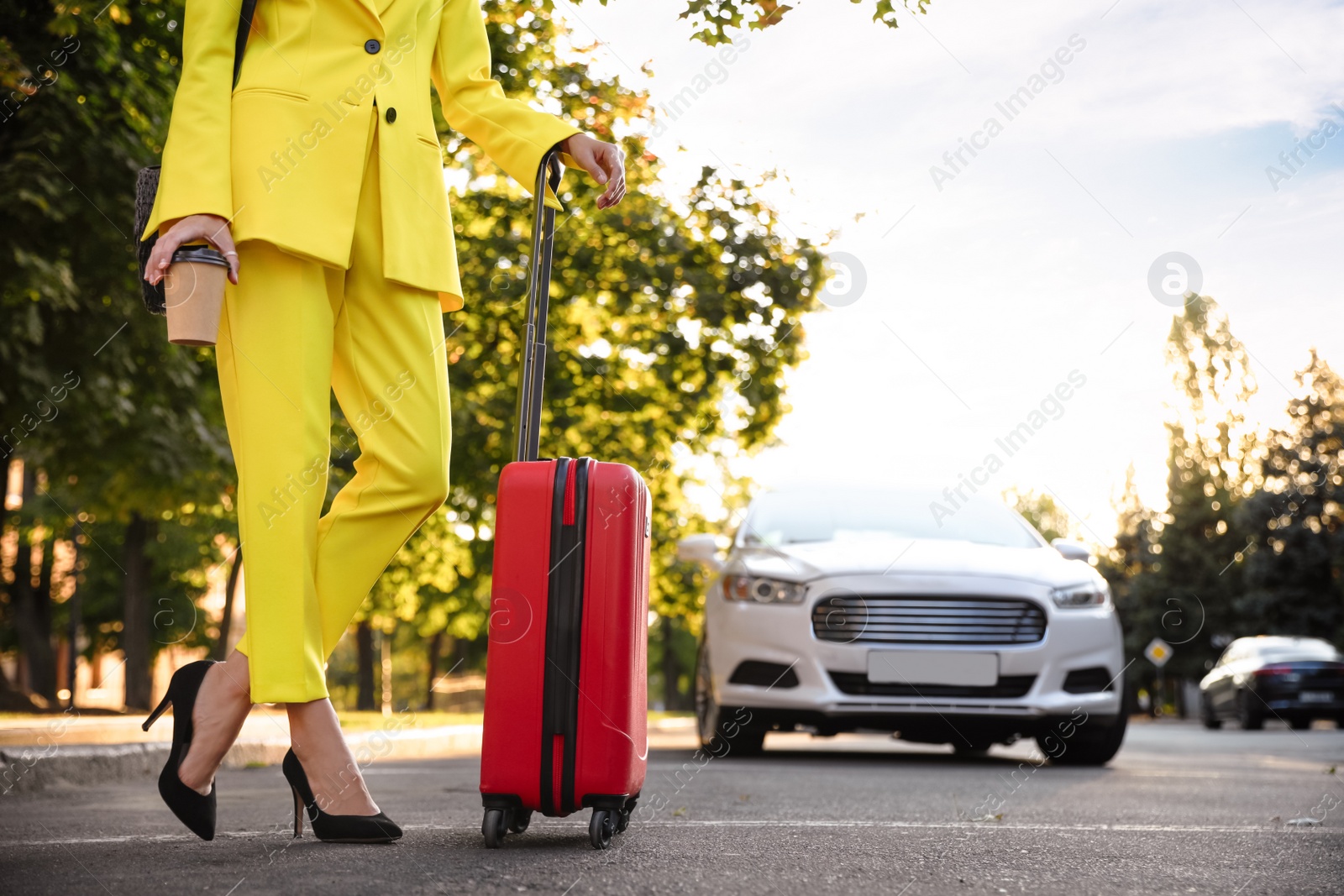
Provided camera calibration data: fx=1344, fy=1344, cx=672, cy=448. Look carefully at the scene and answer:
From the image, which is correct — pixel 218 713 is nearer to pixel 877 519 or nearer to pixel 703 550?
pixel 703 550

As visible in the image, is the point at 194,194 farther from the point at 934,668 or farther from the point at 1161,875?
the point at 934,668

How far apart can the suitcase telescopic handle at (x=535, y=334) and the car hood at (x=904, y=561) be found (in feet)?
13.4

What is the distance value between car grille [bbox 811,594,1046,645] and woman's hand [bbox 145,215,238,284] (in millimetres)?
4597

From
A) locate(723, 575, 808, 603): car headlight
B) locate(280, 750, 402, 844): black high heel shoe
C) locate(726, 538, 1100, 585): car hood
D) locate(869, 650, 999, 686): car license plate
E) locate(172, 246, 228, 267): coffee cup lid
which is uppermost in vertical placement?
locate(172, 246, 228, 267): coffee cup lid

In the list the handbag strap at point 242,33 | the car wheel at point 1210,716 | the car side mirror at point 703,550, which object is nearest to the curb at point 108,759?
the handbag strap at point 242,33

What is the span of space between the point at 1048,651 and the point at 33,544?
22.2 meters

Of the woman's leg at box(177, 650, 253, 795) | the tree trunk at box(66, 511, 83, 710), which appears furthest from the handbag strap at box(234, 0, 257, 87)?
the tree trunk at box(66, 511, 83, 710)

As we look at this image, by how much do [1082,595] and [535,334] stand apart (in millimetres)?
4934

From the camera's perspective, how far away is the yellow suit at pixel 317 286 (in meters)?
2.88

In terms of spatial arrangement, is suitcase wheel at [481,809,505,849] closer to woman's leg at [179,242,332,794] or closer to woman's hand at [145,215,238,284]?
woman's leg at [179,242,332,794]

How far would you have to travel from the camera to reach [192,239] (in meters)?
2.79

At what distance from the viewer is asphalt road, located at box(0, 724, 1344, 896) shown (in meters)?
2.41

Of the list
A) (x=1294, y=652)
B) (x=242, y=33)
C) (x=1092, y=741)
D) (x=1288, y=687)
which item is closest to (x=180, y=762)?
(x=242, y=33)

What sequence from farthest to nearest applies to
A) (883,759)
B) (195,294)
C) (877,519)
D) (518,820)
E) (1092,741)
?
(883,759), (877,519), (1092,741), (518,820), (195,294)
